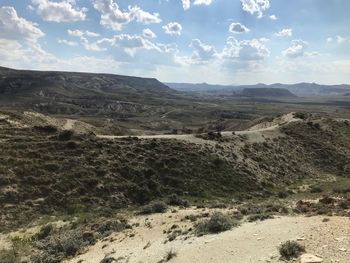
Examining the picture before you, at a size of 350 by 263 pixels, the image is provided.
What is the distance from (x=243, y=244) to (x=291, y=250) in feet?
7.63

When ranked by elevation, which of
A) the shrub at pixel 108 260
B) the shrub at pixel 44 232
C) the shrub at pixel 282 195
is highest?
the shrub at pixel 108 260

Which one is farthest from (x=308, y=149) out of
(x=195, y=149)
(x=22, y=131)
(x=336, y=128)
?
(x=22, y=131)

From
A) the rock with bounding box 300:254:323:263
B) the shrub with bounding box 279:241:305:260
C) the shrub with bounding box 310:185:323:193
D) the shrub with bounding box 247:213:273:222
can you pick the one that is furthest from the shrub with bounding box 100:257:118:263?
the shrub with bounding box 310:185:323:193

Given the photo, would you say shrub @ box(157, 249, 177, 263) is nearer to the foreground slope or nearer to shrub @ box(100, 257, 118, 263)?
shrub @ box(100, 257, 118, 263)

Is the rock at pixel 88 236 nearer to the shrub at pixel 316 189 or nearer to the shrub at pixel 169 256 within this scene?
the shrub at pixel 169 256

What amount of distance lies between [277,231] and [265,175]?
29.2 metres

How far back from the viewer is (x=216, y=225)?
18.2 m

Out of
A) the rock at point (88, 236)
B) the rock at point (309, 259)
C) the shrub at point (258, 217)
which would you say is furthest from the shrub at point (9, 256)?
the rock at point (309, 259)

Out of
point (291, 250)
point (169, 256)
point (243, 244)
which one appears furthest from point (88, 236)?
point (291, 250)

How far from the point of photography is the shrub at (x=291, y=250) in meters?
13.6

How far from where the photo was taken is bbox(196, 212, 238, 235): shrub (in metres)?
18.2

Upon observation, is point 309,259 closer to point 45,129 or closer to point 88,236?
point 88,236

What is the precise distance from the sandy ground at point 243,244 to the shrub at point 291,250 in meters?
0.22

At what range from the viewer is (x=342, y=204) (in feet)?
68.1
